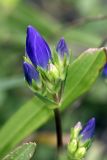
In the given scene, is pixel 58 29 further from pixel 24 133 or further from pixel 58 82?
pixel 58 82

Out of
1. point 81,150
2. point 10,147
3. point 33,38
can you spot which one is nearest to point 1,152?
point 10,147

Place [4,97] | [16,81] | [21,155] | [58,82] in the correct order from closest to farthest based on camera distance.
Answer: [21,155]
[58,82]
[16,81]
[4,97]

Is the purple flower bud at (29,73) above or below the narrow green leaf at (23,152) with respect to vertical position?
above

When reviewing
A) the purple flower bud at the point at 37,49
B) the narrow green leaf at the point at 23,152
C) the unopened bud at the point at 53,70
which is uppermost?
the purple flower bud at the point at 37,49

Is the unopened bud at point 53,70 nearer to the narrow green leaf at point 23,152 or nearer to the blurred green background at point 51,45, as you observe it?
the narrow green leaf at point 23,152

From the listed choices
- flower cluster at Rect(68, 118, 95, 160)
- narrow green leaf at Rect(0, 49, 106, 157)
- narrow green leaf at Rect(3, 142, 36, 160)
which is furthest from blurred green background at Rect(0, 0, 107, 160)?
narrow green leaf at Rect(3, 142, 36, 160)

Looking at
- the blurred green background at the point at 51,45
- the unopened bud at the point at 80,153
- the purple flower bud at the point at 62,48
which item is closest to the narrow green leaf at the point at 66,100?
the purple flower bud at the point at 62,48

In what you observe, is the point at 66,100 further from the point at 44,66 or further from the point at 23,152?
the point at 23,152
